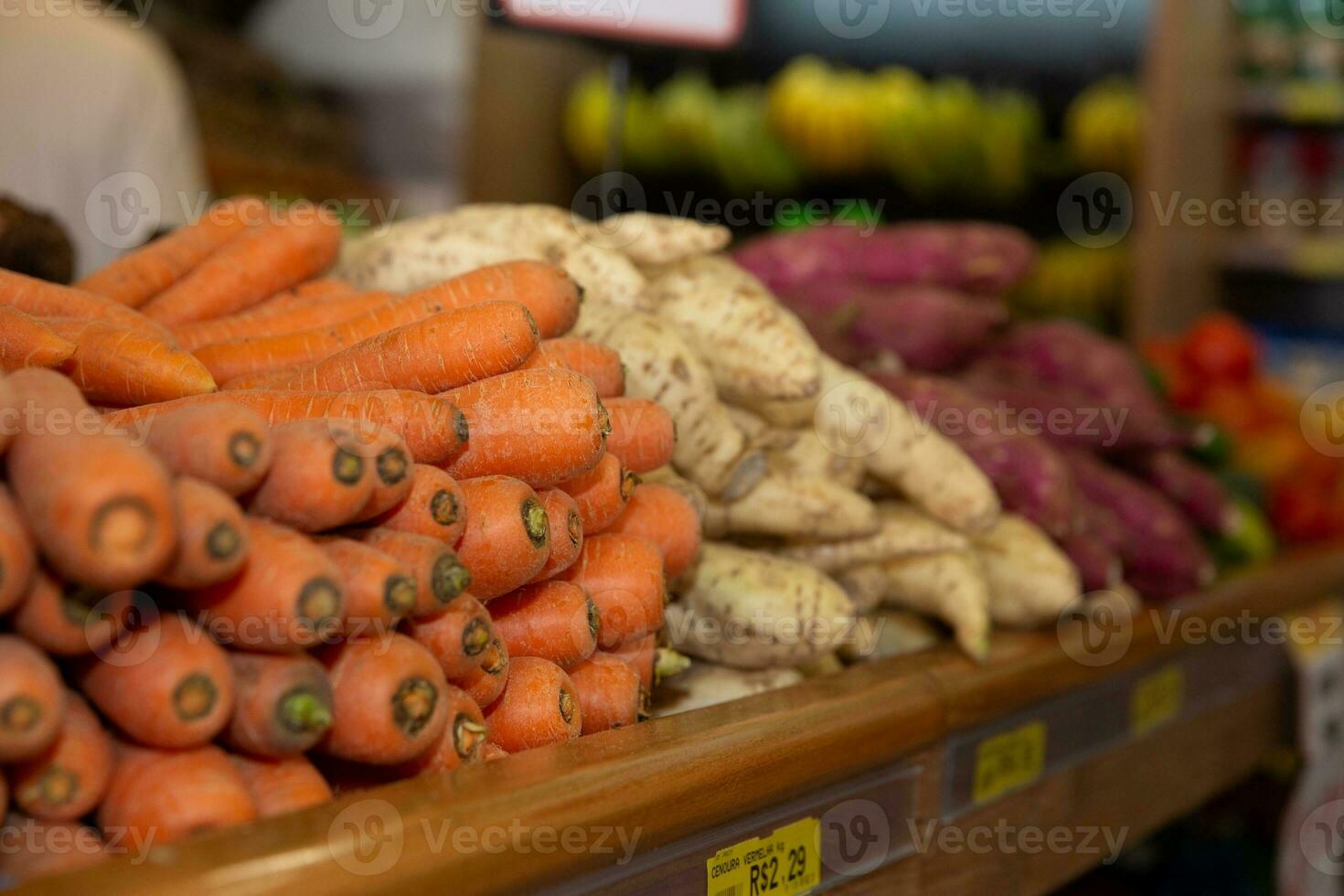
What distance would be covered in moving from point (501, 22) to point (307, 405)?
1501 mm

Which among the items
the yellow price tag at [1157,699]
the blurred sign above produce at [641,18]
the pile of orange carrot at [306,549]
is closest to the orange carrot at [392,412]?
the pile of orange carrot at [306,549]

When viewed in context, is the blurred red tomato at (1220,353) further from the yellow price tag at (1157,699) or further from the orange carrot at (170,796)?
the orange carrot at (170,796)

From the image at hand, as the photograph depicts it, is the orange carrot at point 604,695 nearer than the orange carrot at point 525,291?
Yes

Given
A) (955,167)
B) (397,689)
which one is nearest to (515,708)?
(397,689)

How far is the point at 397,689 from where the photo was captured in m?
0.71

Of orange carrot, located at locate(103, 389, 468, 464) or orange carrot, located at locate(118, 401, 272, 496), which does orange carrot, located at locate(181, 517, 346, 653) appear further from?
orange carrot, located at locate(103, 389, 468, 464)

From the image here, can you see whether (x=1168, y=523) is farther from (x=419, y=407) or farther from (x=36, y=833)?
(x=36, y=833)

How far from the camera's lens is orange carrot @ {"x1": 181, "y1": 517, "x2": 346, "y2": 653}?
673 millimetres

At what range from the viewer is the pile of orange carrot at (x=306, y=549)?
2.02ft

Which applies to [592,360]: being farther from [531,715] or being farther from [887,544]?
[887,544]

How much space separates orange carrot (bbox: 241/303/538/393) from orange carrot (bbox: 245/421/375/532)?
202mm

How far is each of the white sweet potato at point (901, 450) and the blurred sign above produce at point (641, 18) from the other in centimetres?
96

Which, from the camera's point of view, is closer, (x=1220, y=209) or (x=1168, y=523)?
(x=1168, y=523)

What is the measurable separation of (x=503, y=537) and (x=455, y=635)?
77mm
